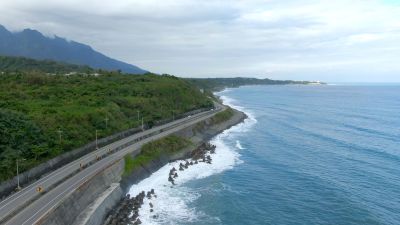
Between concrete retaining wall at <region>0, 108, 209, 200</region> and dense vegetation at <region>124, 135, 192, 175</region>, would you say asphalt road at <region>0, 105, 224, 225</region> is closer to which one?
concrete retaining wall at <region>0, 108, 209, 200</region>

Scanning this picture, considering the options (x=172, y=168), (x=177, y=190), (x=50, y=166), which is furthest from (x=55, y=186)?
(x=172, y=168)

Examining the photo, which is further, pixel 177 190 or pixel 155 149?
pixel 155 149

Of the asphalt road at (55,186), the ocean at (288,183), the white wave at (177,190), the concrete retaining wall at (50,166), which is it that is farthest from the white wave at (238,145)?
the concrete retaining wall at (50,166)

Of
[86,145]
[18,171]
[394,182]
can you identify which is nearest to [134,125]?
[86,145]

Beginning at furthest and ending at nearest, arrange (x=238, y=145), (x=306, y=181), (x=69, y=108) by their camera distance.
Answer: (x=238, y=145), (x=69, y=108), (x=306, y=181)

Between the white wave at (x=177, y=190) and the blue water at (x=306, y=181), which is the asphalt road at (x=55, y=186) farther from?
the blue water at (x=306, y=181)

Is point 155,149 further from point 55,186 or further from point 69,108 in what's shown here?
point 55,186

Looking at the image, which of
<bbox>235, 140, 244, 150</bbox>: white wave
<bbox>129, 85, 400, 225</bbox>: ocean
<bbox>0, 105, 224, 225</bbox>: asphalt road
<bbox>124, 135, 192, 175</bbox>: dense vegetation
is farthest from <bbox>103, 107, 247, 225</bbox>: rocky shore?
<bbox>235, 140, 244, 150</bbox>: white wave
